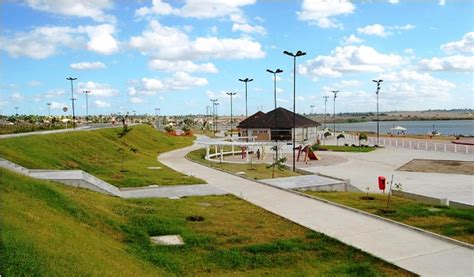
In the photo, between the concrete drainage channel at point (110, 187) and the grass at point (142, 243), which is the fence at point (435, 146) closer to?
the concrete drainage channel at point (110, 187)

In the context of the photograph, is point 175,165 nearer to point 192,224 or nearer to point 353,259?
point 192,224

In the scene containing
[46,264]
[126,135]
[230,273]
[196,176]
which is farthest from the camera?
[126,135]

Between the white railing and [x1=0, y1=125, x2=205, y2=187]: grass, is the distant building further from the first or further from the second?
[x1=0, y1=125, x2=205, y2=187]: grass

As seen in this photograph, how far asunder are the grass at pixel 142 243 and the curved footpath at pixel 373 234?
525 millimetres

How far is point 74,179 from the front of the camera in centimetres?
1605

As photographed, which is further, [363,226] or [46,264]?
[363,226]

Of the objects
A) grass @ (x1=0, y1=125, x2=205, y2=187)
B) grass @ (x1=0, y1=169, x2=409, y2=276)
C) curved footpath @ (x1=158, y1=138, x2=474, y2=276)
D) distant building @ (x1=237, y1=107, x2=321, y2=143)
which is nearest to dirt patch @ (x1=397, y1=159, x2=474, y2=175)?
curved footpath @ (x1=158, y1=138, x2=474, y2=276)

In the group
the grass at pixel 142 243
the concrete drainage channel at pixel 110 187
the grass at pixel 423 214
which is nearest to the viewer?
the grass at pixel 142 243

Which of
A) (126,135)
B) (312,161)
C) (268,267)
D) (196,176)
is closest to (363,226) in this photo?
(268,267)

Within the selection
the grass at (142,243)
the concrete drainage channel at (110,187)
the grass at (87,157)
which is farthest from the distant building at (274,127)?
the grass at (142,243)

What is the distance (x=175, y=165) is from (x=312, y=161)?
37.1 ft

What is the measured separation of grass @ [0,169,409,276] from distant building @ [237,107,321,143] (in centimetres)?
4001

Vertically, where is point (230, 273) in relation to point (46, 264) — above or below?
below

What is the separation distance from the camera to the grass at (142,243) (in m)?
7.42
